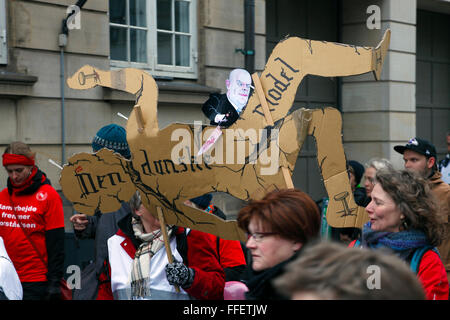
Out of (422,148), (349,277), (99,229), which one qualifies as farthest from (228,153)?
(422,148)

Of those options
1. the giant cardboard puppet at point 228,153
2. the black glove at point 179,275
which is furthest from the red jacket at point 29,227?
the black glove at point 179,275

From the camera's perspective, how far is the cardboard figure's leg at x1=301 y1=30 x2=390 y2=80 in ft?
9.80

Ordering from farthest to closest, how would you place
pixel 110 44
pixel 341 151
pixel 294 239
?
pixel 110 44
pixel 341 151
pixel 294 239

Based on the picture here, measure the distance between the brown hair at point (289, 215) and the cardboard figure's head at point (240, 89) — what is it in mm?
712

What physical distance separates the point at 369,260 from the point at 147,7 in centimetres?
697

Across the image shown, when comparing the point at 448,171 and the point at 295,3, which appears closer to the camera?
the point at 448,171

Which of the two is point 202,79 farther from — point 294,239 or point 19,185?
point 294,239

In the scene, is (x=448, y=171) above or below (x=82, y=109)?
below

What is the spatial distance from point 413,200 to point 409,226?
126 millimetres

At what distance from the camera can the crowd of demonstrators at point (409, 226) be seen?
9.02 feet

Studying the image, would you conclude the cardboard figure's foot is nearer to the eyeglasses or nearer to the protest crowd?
the protest crowd

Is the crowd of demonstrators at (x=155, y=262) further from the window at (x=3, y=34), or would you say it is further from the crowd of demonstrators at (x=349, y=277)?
the window at (x=3, y=34)

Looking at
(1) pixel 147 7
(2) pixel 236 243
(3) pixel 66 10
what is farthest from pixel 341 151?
(1) pixel 147 7

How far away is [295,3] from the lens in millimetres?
10234
